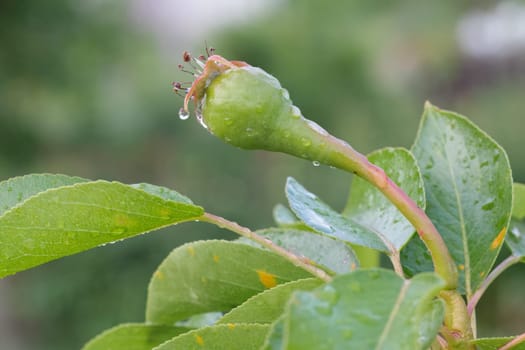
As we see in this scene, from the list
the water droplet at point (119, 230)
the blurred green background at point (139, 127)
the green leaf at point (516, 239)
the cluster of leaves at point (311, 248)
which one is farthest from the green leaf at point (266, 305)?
the blurred green background at point (139, 127)

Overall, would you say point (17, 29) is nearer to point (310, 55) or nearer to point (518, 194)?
point (310, 55)

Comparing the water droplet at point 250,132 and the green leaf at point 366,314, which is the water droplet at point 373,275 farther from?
the water droplet at point 250,132

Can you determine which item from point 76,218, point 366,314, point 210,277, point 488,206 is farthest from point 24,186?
Result: point 488,206

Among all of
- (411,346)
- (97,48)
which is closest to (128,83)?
(97,48)

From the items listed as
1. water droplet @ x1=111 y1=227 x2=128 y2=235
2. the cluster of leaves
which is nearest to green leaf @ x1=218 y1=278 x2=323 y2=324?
the cluster of leaves

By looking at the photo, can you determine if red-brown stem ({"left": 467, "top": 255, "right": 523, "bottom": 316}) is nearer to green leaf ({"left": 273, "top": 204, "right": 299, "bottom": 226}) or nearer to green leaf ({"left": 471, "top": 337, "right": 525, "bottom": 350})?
green leaf ({"left": 471, "top": 337, "right": 525, "bottom": 350})

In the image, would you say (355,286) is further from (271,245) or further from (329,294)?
(271,245)
